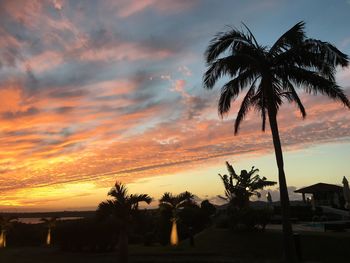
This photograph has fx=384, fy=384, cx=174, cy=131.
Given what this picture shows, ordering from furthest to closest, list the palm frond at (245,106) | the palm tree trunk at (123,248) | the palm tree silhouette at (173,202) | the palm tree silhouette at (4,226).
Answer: the palm tree silhouette at (4,226), the palm tree silhouette at (173,202), the palm tree trunk at (123,248), the palm frond at (245,106)

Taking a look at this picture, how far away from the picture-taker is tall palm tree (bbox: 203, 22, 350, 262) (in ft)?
56.7

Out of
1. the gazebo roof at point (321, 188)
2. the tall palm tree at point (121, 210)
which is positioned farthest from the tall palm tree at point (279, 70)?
the gazebo roof at point (321, 188)

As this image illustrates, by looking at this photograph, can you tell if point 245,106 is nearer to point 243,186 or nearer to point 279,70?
point 279,70

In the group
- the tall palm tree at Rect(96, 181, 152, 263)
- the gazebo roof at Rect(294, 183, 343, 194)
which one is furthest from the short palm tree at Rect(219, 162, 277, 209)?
the tall palm tree at Rect(96, 181, 152, 263)

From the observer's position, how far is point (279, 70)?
60.2 feet

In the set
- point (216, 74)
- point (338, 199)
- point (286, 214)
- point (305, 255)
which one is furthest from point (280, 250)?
point (338, 199)

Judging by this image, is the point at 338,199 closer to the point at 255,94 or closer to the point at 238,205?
the point at 238,205

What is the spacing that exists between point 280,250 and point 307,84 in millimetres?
9749

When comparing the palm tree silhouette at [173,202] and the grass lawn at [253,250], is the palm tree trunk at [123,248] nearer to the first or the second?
the grass lawn at [253,250]

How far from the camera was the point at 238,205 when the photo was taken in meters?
39.7

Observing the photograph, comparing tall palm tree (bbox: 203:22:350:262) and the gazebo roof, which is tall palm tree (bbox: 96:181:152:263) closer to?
tall palm tree (bbox: 203:22:350:262)

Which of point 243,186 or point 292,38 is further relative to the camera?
point 243,186

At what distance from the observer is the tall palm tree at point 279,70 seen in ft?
56.7

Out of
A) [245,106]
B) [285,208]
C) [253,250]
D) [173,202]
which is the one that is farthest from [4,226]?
[285,208]
